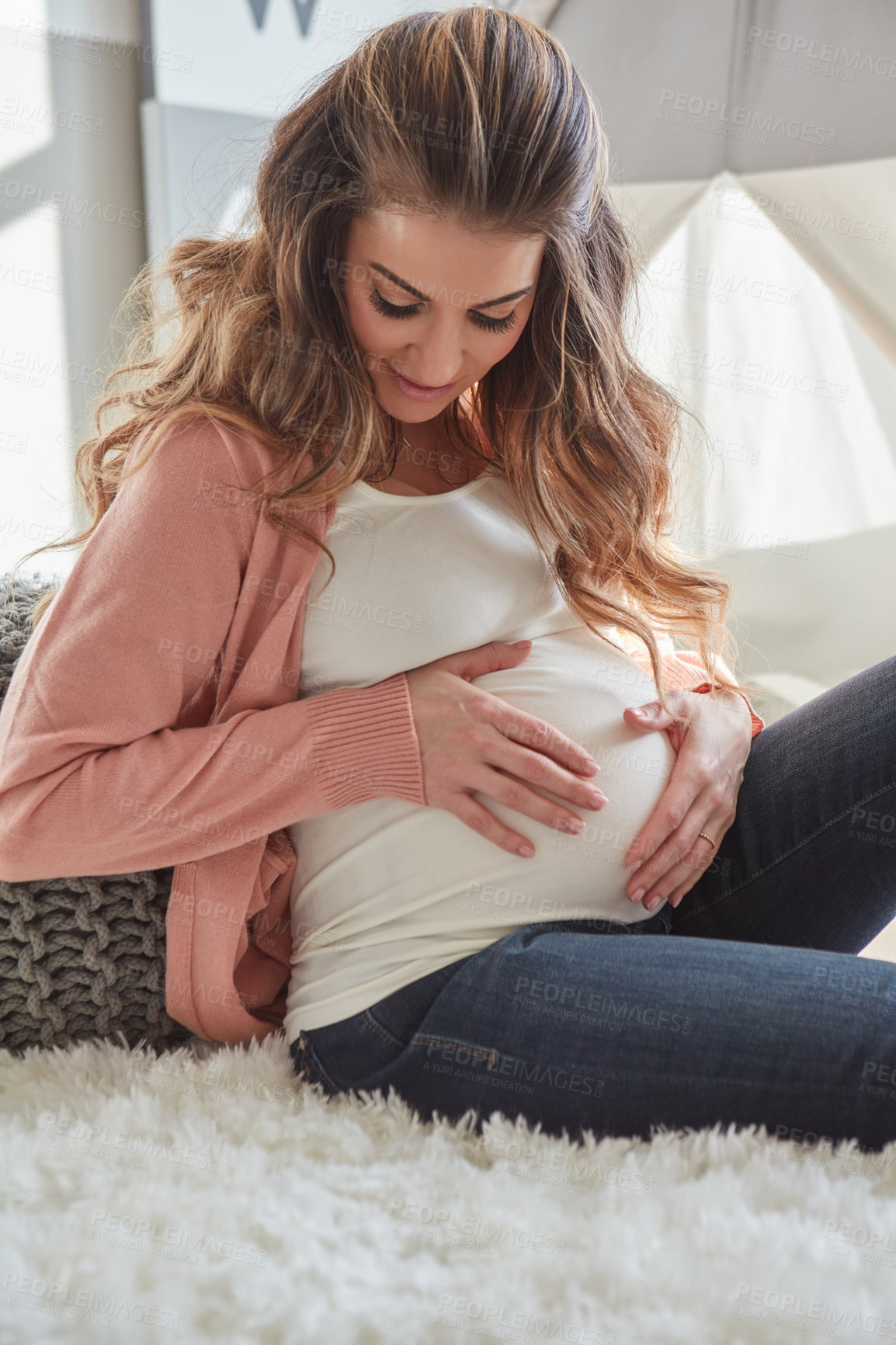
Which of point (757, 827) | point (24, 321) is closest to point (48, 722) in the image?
point (757, 827)

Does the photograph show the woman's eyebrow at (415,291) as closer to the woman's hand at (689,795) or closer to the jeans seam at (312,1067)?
the woman's hand at (689,795)

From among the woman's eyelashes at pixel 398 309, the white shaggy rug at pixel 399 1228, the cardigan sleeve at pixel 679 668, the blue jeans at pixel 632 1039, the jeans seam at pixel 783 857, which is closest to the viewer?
the white shaggy rug at pixel 399 1228

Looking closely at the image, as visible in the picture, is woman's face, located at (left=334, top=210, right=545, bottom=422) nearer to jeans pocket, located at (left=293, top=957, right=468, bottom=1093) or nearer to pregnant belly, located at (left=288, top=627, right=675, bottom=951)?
pregnant belly, located at (left=288, top=627, right=675, bottom=951)

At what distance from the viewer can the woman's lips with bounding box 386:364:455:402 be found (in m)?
0.98

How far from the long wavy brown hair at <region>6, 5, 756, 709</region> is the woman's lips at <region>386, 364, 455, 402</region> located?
3cm

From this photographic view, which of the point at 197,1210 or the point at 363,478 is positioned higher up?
the point at 363,478

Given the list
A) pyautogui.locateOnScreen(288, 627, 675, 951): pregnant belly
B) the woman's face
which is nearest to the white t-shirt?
pyautogui.locateOnScreen(288, 627, 675, 951): pregnant belly

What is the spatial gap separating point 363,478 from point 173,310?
0.86 ft

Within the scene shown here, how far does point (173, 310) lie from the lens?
107 centimetres

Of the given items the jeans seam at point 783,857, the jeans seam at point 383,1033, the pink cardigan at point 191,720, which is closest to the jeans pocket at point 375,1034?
the jeans seam at point 383,1033

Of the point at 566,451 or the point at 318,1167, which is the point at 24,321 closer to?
the point at 566,451

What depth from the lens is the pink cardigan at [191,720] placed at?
2.87ft

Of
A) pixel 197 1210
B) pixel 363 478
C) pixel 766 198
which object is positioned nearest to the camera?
pixel 197 1210

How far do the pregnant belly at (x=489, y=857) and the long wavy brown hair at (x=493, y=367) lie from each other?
0.45 ft
